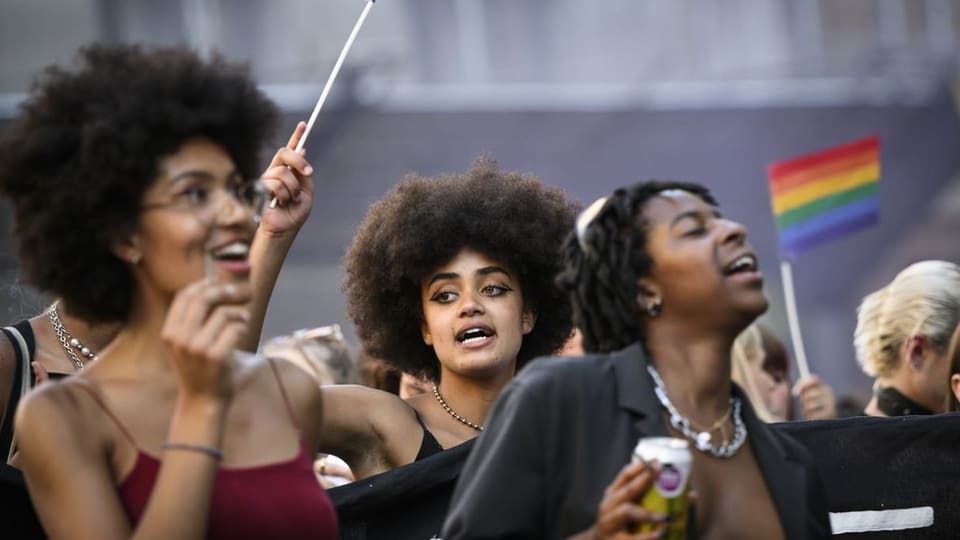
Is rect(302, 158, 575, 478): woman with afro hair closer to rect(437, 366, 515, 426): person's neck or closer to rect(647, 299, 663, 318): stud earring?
rect(437, 366, 515, 426): person's neck

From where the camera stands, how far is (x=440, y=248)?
5680mm

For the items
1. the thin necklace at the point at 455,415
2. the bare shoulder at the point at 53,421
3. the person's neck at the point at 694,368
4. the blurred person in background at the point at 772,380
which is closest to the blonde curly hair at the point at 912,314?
the blurred person in background at the point at 772,380

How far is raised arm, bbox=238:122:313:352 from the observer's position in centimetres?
467

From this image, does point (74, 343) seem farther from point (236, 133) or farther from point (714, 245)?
point (714, 245)

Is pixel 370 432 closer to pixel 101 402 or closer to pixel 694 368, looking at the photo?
pixel 694 368

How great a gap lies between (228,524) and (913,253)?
1751cm

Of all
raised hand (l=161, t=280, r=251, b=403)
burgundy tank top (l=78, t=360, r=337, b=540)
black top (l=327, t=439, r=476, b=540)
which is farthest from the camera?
black top (l=327, t=439, r=476, b=540)

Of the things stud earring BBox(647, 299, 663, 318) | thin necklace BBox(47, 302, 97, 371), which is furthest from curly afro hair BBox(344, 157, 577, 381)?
stud earring BBox(647, 299, 663, 318)

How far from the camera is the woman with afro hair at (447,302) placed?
17.3 feet

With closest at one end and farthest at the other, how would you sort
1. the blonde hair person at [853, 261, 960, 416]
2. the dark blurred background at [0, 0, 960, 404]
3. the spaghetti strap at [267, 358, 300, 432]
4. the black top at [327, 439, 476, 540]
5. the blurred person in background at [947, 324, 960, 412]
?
1. the spaghetti strap at [267, 358, 300, 432]
2. the black top at [327, 439, 476, 540]
3. the blurred person in background at [947, 324, 960, 412]
4. the blonde hair person at [853, 261, 960, 416]
5. the dark blurred background at [0, 0, 960, 404]

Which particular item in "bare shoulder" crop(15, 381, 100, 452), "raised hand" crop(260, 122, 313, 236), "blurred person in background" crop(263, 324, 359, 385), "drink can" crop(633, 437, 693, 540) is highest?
"raised hand" crop(260, 122, 313, 236)

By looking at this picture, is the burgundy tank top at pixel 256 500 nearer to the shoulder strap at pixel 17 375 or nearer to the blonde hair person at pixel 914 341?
the shoulder strap at pixel 17 375

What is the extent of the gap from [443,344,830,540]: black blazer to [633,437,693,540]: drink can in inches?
10.0

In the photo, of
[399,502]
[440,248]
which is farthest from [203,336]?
[440,248]
